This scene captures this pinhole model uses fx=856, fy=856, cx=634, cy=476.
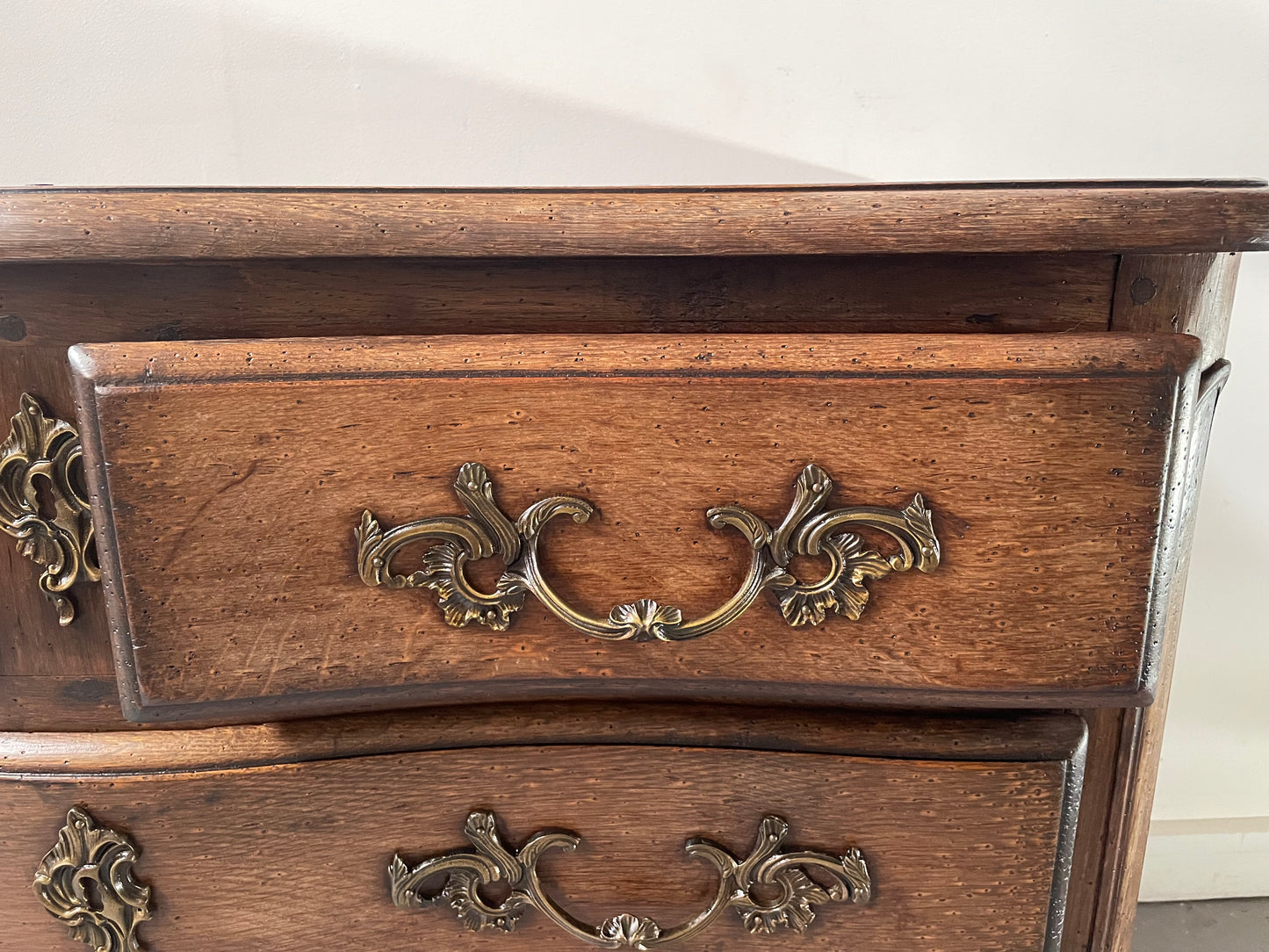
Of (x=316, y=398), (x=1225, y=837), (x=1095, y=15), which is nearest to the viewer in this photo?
(x=316, y=398)

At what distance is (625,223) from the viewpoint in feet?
0.98

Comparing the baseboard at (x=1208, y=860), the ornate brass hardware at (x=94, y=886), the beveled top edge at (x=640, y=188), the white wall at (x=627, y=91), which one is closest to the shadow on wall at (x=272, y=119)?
the white wall at (x=627, y=91)

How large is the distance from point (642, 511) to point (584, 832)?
0.16 metres

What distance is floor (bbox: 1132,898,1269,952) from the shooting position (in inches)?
34.8

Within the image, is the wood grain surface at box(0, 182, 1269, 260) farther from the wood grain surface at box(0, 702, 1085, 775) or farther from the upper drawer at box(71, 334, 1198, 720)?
the wood grain surface at box(0, 702, 1085, 775)

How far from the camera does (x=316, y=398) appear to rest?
303mm

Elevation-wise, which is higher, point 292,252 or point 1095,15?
point 1095,15

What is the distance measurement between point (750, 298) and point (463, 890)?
11.2 inches

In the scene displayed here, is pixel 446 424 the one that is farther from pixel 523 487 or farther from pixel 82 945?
pixel 82 945

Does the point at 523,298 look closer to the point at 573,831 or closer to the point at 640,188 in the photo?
the point at 640,188

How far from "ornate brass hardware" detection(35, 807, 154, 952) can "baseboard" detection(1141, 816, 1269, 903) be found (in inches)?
39.1

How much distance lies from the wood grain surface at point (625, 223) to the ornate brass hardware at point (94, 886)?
0.79 ft

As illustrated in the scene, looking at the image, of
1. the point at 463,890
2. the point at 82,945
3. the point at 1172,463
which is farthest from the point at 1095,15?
the point at 82,945

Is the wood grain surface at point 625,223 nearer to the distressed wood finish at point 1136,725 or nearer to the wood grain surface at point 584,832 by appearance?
the distressed wood finish at point 1136,725
